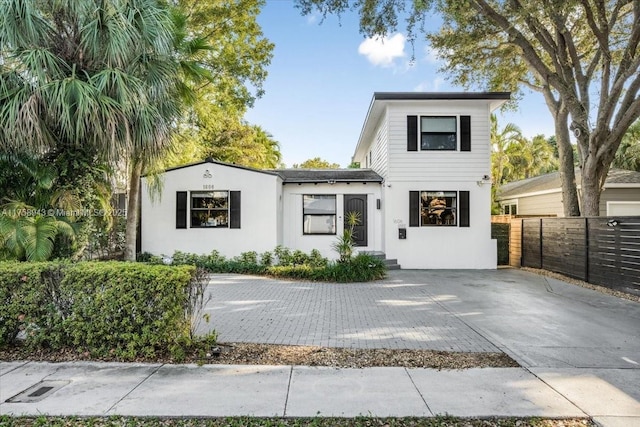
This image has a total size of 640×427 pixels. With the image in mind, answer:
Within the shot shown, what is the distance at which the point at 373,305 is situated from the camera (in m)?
7.48

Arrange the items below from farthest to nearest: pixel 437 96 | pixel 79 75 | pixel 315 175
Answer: pixel 315 175, pixel 437 96, pixel 79 75

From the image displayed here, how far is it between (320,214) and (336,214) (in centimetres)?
62

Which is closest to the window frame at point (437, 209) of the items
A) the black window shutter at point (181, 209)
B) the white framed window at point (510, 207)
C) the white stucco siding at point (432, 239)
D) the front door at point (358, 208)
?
the white stucco siding at point (432, 239)

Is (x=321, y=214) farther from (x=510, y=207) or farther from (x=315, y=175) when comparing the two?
(x=510, y=207)

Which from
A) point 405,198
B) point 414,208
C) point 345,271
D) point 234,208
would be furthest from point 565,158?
point 234,208

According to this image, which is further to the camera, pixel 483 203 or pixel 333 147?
pixel 333 147

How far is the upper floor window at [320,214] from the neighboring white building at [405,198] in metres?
1.33

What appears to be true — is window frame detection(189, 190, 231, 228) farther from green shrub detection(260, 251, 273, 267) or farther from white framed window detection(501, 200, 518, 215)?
white framed window detection(501, 200, 518, 215)

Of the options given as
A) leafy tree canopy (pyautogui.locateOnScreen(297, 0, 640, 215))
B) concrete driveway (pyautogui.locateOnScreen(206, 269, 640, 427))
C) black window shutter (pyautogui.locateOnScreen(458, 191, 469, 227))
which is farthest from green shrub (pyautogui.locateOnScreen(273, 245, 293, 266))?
leafy tree canopy (pyautogui.locateOnScreen(297, 0, 640, 215))

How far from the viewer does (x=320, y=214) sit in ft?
45.4

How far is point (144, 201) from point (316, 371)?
1127 centimetres

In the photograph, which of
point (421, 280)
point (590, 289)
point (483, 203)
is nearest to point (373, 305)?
point (421, 280)

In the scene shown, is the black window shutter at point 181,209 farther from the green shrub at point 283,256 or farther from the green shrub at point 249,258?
the green shrub at point 283,256

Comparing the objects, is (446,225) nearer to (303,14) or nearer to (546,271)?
(546,271)
